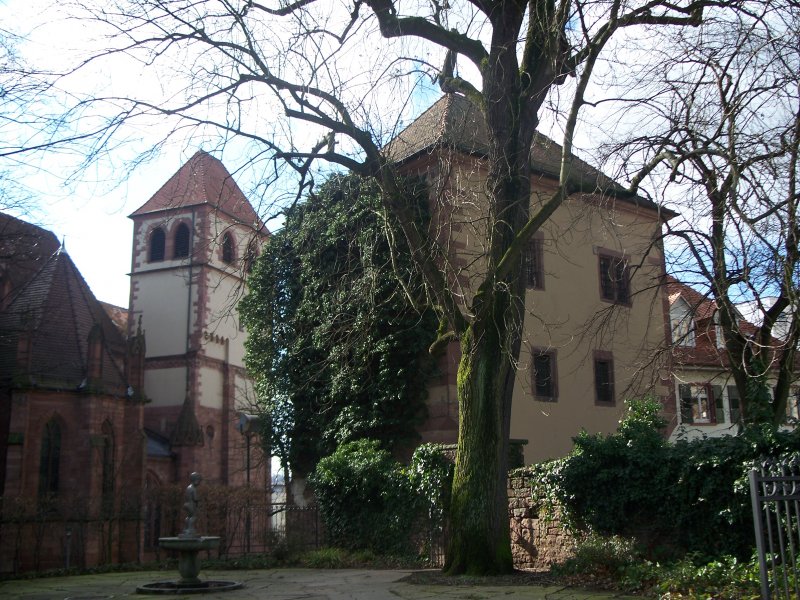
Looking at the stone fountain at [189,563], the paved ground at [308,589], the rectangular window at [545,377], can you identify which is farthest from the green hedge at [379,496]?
the rectangular window at [545,377]

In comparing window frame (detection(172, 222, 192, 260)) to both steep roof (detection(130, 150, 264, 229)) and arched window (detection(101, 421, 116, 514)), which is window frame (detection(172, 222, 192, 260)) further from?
steep roof (detection(130, 150, 264, 229))

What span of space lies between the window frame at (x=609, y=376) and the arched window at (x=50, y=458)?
2087 centimetres

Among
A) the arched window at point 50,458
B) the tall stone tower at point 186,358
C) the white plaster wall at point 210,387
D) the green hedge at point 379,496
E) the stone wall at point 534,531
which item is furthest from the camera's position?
the white plaster wall at point 210,387

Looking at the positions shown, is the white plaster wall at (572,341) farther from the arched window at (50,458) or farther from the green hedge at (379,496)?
the arched window at (50,458)

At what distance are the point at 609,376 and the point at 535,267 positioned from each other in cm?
399

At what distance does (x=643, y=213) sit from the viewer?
2539 cm

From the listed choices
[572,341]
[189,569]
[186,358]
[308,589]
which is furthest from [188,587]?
[186,358]

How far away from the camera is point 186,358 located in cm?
4312

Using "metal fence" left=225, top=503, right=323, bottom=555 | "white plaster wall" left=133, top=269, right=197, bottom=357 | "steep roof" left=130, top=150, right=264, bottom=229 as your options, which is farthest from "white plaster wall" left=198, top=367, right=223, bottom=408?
"steep roof" left=130, top=150, right=264, bottom=229

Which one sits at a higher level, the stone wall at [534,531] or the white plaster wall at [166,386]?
the white plaster wall at [166,386]

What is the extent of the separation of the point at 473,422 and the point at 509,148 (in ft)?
13.6

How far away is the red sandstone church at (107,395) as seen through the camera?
2536cm

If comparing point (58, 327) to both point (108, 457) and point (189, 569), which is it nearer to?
point (108, 457)

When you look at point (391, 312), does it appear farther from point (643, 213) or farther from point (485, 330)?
point (643, 213)
